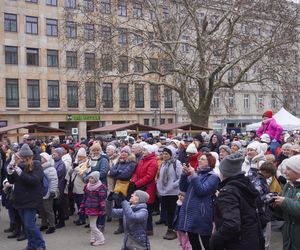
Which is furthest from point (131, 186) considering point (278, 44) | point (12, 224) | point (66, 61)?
point (66, 61)

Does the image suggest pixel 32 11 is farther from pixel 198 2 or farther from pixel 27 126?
pixel 27 126

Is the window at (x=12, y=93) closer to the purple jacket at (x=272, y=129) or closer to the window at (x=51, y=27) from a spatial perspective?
the window at (x=51, y=27)

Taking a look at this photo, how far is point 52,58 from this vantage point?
44.2 meters

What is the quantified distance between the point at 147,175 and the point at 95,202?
1072mm

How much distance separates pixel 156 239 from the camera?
8.21m

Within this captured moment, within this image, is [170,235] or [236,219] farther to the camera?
[170,235]

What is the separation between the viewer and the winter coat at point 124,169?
8.53 m

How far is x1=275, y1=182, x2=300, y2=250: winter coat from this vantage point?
403cm

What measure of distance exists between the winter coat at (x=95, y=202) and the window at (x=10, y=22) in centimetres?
3686

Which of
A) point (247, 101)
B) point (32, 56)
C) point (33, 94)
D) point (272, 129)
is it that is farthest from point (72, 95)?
point (272, 129)

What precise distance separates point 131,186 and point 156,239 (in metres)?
1.08

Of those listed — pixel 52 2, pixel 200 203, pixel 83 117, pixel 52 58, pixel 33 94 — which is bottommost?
pixel 200 203

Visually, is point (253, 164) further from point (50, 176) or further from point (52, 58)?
point (52, 58)

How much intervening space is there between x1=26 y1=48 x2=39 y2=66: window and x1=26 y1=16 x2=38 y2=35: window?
66.7 inches
